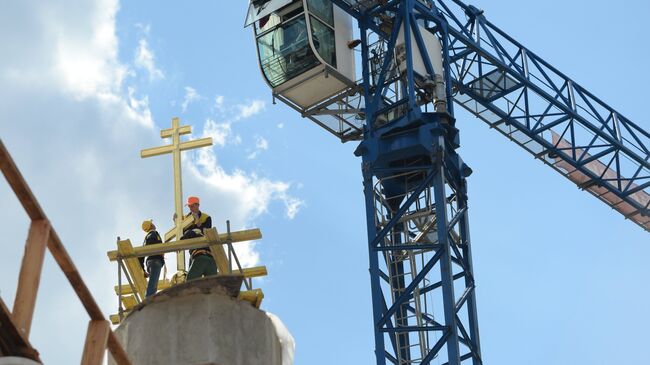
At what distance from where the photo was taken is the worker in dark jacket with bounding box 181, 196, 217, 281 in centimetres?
1762

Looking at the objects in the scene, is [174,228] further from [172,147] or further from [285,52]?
[285,52]

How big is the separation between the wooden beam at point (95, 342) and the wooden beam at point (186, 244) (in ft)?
13.1

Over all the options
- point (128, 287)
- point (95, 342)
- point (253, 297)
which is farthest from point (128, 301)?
point (95, 342)

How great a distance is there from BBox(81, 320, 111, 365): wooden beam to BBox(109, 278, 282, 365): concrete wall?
84.0 inches

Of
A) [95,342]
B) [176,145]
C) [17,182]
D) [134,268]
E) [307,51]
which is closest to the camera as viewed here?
[17,182]

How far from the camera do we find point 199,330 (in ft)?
45.4

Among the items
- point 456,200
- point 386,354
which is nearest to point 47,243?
point 386,354

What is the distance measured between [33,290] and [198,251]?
699cm

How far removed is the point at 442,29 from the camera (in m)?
34.2

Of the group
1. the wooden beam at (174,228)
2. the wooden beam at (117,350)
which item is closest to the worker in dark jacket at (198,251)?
the wooden beam at (174,228)

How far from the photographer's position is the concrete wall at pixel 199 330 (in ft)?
44.9

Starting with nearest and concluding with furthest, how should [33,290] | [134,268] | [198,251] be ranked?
1. [33,290]
2. [134,268]
3. [198,251]

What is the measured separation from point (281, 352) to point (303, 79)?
694 inches

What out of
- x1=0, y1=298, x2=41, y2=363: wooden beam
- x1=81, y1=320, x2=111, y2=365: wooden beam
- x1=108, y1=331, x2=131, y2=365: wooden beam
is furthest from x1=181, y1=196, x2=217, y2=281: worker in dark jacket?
x1=0, y1=298, x2=41, y2=363: wooden beam
